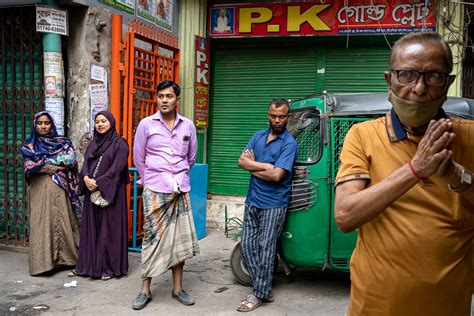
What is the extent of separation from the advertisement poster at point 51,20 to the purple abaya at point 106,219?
129 cm

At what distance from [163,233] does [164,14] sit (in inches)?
158

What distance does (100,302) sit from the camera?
418 centimetres

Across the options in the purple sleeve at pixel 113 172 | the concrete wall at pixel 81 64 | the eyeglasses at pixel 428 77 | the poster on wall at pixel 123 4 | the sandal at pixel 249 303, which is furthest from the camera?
the poster on wall at pixel 123 4

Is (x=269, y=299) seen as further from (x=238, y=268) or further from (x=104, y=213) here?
(x=104, y=213)

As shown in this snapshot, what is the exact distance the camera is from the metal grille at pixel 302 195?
411cm

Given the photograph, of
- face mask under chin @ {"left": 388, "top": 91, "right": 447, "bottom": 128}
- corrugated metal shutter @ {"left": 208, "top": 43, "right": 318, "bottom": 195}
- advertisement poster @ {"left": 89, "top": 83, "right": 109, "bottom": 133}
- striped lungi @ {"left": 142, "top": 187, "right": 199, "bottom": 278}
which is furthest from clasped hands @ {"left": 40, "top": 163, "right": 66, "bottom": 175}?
face mask under chin @ {"left": 388, "top": 91, "right": 447, "bottom": 128}

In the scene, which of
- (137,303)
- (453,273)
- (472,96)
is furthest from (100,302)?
(472,96)

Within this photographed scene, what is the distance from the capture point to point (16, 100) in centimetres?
581

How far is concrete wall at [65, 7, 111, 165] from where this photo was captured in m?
5.61

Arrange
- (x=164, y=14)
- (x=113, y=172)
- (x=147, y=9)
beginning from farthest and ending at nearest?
(x=164, y=14) → (x=147, y=9) → (x=113, y=172)

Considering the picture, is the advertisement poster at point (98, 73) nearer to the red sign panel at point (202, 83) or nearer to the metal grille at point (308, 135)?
the red sign panel at point (202, 83)

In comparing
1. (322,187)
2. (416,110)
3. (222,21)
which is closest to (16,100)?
(222,21)

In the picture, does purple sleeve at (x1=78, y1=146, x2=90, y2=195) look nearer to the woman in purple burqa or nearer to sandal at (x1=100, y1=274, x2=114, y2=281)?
the woman in purple burqa

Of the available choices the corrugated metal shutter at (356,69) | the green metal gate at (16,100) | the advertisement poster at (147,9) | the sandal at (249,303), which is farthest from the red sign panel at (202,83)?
the sandal at (249,303)
